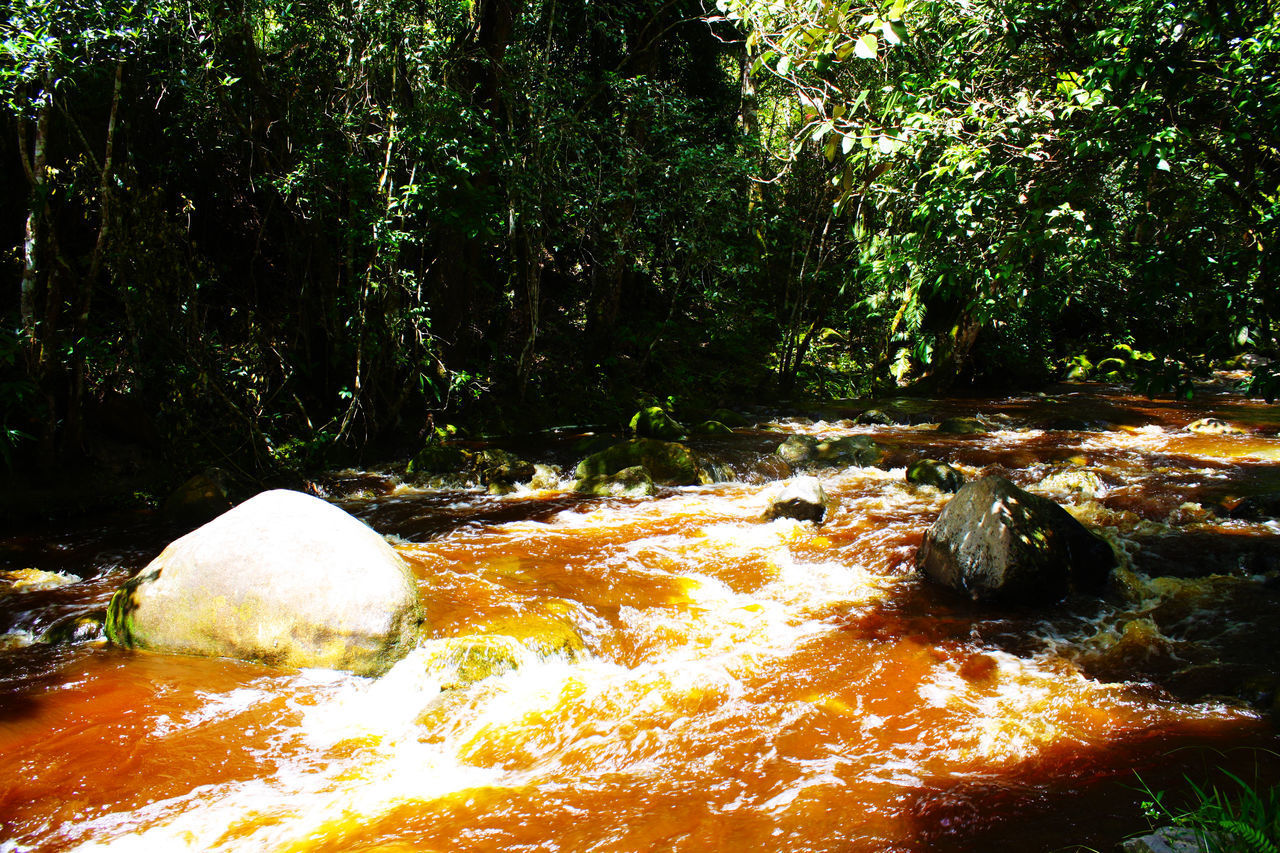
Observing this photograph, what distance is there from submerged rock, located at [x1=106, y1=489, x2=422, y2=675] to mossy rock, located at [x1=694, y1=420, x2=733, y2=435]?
7.77 meters

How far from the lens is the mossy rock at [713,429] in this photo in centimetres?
1196

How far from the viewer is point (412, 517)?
311 inches

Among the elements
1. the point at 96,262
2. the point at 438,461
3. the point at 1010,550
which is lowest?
the point at 1010,550

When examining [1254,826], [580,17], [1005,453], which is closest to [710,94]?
[580,17]

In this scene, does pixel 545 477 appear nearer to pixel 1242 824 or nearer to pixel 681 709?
pixel 681 709

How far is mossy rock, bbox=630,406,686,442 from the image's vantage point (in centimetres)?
1174

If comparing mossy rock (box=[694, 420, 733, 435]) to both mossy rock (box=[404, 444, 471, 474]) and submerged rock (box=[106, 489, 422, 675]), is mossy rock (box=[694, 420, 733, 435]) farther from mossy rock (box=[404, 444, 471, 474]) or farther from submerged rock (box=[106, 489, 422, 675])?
submerged rock (box=[106, 489, 422, 675])

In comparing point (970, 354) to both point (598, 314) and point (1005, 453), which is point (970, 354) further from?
point (598, 314)

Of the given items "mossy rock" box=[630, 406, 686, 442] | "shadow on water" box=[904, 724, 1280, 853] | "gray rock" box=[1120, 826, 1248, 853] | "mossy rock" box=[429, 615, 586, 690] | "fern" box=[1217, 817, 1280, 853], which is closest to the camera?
"fern" box=[1217, 817, 1280, 853]

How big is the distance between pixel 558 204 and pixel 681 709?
946 centimetres

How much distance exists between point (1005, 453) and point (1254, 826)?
8872mm

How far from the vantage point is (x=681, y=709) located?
4000 mm

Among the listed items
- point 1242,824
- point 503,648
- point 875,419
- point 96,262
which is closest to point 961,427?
point 875,419

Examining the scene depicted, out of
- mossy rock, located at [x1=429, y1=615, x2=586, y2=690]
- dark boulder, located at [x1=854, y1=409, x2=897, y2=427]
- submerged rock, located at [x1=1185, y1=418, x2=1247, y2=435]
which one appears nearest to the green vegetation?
mossy rock, located at [x1=429, y1=615, x2=586, y2=690]
